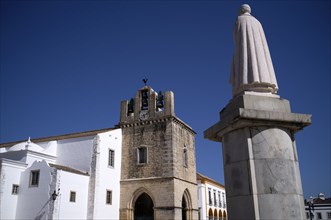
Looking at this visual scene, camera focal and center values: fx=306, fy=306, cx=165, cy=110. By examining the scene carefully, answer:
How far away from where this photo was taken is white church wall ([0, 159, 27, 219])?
16.7 metres

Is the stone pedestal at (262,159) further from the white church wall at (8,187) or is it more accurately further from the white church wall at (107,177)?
the white church wall at (107,177)

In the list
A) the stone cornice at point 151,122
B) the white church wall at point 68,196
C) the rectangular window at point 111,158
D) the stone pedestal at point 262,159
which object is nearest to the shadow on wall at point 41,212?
the white church wall at point 68,196

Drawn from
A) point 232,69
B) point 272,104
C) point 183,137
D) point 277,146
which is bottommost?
point 277,146

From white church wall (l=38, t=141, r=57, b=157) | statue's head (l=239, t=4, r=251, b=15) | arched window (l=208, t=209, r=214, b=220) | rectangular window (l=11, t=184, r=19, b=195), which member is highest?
white church wall (l=38, t=141, r=57, b=157)

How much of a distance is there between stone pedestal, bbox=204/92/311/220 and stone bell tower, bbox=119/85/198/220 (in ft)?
55.4

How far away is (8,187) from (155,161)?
9.64 metres

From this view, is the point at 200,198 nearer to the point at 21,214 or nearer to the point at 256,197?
the point at 21,214

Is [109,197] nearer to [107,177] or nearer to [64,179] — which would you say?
[107,177]

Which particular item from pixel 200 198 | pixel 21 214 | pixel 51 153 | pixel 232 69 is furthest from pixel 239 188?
pixel 200 198

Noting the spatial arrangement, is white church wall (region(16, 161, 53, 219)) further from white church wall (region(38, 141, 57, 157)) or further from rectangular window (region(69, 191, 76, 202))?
white church wall (region(38, 141, 57, 157))

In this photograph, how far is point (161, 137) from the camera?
74.6ft

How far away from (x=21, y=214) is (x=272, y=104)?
1671 cm

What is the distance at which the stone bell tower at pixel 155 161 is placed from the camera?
2147 cm

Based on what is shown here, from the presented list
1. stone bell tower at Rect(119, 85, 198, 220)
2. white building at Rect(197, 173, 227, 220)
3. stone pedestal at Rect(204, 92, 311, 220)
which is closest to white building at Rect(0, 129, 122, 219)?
stone bell tower at Rect(119, 85, 198, 220)
